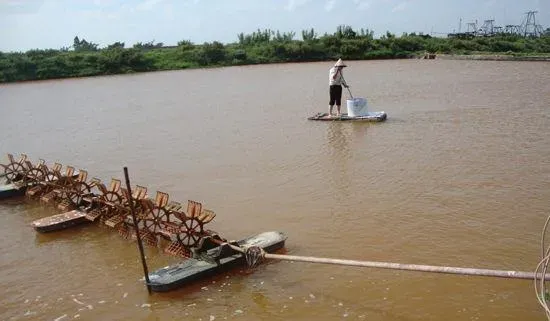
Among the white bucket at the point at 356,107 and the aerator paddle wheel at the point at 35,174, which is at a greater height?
the white bucket at the point at 356,107

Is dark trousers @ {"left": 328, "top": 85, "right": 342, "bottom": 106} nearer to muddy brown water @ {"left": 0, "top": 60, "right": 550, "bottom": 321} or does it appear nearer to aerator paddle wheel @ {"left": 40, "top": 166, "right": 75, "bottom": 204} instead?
muddy brown water @ {"left": 0, "top": 60, "right": 550, "bottom": 321}

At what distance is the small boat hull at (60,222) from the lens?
9516mm

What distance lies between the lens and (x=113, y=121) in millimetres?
21859

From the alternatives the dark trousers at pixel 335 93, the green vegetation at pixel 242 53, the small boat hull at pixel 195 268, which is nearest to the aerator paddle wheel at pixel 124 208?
the small boat hull at pixel 195 268

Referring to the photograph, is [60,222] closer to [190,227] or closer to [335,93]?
[190,227]

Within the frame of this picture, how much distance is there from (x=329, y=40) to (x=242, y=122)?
141ft

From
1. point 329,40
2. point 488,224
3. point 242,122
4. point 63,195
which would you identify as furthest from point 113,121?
point 329,40

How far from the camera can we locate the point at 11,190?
39.9 feet

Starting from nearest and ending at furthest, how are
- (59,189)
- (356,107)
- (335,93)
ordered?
(59,189) → (356,107) → (335,93)

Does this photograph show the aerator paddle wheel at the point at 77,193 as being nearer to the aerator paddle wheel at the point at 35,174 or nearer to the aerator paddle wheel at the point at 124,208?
the aerator paddle wheel at the point at 124,208

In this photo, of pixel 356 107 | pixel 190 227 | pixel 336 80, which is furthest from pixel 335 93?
pixel 190 227

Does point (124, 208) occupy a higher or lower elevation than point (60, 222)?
higher

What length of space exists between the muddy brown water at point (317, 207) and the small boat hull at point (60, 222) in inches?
5.4

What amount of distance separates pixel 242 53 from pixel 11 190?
45970mm
